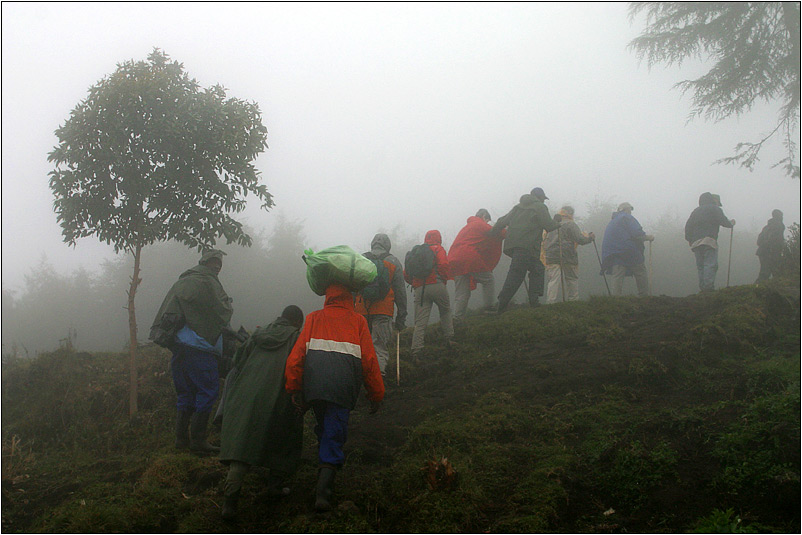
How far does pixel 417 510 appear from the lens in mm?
3949

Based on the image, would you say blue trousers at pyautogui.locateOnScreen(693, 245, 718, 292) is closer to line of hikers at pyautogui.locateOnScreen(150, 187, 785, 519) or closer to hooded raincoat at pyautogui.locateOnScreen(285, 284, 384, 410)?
line of hikers at pyautogui.locateOnScreen(150, 187, 785, 519)

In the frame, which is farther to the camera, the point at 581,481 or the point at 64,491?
the point at 64,491

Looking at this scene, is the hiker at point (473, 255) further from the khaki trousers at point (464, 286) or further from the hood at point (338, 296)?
the hood at point (338, 296)

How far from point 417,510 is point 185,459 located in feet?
7.98

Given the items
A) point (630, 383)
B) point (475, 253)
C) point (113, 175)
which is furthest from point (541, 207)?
point (113, 175)

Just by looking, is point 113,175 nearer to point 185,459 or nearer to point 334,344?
point 185,459

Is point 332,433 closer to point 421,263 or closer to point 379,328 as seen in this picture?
point 379,328

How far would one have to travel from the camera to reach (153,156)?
7539 mm

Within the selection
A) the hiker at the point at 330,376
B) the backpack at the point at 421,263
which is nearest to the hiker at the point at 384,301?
the backpack at the point at 421,263

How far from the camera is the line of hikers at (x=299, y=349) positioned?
4156mm

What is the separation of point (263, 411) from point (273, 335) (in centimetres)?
58

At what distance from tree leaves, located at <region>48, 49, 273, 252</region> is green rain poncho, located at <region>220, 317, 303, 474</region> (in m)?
3.74

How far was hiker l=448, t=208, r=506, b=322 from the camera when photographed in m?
9.98

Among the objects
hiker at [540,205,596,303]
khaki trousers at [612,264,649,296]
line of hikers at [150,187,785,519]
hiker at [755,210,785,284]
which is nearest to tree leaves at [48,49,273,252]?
line of hikers at [150,187,785,519]
